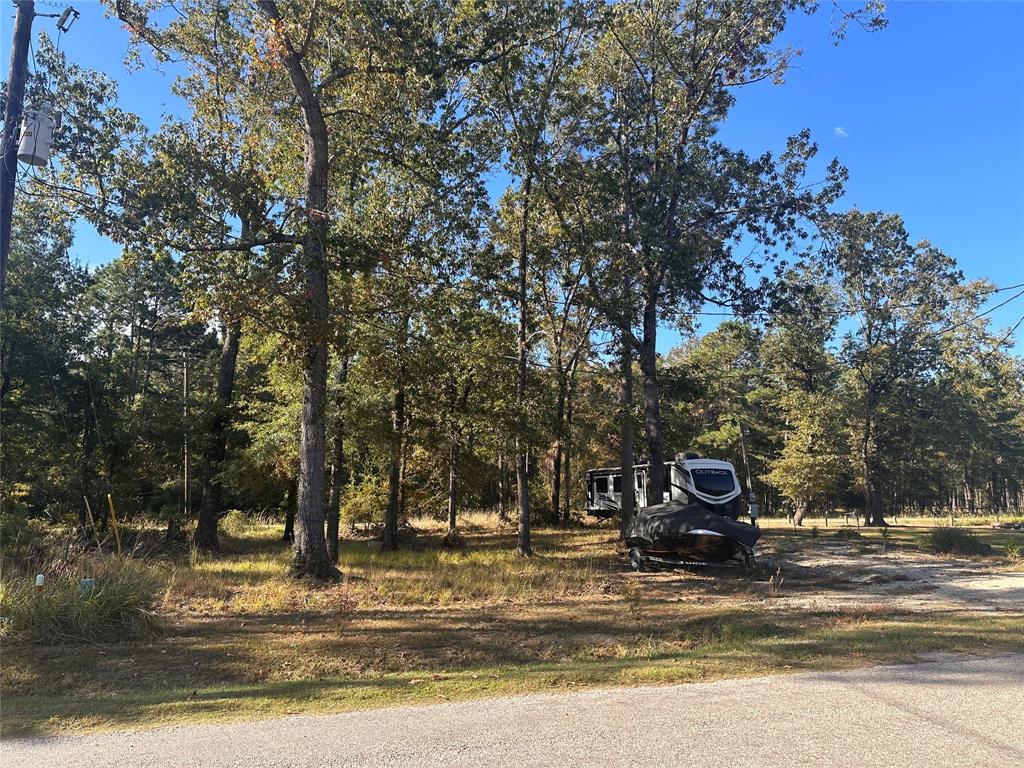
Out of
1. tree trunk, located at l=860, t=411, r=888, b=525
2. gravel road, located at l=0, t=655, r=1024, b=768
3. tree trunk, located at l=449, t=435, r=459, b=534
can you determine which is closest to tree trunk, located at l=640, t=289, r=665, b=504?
tree trunk, located at l=449, t=435, r=459, b=534

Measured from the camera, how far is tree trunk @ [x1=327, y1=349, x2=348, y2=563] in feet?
53.0

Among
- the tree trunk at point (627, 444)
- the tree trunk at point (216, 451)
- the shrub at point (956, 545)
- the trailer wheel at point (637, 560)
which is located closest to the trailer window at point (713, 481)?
the tree trunk at point (627, 444)

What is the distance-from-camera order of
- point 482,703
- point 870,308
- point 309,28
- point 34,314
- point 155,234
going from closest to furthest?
point 482,703, point 155,234, point 309,28, point 34,314, point 870,308

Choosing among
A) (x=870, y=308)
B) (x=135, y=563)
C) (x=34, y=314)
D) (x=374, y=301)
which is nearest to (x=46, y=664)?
(x=135, y=563)

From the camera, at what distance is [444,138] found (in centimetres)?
1297

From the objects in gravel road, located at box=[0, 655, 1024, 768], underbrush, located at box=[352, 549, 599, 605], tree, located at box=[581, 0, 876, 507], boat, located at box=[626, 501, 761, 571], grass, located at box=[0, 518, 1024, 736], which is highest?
tree, located at box=[581, 0, 876, 507]

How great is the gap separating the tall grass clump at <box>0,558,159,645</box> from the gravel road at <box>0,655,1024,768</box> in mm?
3199

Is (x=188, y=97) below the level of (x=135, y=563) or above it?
above

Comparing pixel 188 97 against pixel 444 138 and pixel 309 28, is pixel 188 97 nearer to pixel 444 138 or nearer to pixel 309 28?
pixel 309 28

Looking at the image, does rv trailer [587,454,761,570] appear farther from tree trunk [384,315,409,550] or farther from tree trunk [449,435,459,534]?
tree trunk [449,435,459,534]

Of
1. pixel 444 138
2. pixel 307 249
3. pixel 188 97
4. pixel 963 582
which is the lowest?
pixel 963 582

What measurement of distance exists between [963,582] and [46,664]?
51.4 ft

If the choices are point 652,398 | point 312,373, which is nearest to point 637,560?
point 652,398

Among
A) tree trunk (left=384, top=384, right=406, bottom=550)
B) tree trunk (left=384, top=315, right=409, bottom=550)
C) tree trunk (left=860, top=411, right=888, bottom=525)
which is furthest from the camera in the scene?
tree trunk (left=860, top=411, right=888, bottom=525)
